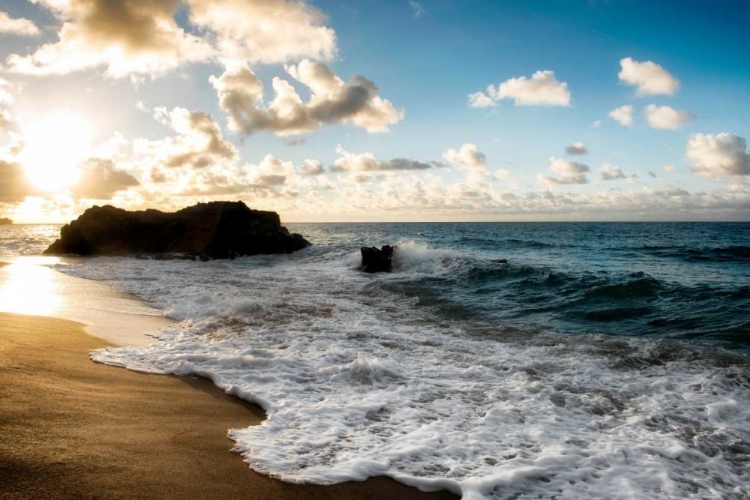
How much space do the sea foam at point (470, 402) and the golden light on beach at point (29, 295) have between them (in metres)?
3.12

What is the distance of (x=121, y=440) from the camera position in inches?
141

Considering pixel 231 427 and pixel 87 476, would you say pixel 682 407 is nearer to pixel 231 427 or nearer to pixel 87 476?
pixel 231 427

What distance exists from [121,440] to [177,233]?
112 feet

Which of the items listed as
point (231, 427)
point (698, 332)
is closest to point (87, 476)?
point (231, 427)

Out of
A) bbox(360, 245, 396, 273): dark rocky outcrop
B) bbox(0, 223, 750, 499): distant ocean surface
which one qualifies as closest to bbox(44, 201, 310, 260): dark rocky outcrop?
bbox(360, 245, 396, 273): dark rocky outcrop

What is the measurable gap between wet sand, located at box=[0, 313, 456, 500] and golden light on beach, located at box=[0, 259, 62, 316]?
4.96 m

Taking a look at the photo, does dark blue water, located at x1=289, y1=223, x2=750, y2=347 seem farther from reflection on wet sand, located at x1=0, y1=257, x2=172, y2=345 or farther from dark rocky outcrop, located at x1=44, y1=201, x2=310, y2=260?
dark rocky outcrop, located at x1=44, y1=201, x2=310, y2=260

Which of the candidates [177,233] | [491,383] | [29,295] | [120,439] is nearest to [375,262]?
[29,295]

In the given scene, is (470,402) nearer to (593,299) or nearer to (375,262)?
(593,299)

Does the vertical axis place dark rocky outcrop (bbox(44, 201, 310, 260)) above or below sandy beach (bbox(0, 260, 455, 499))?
above

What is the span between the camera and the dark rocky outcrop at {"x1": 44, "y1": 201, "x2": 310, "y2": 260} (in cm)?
3259

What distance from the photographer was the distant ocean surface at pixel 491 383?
384 cm

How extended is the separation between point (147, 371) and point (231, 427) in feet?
7.18

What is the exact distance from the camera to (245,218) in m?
35.3
